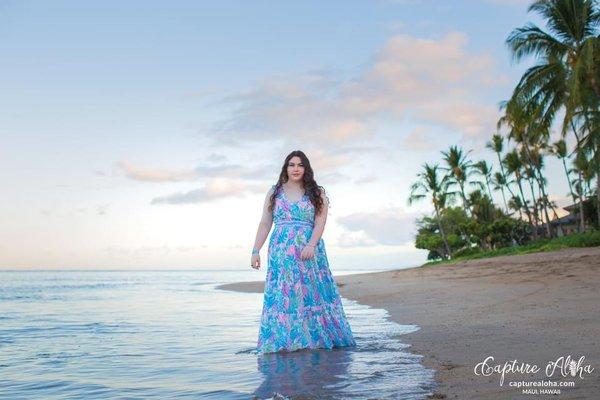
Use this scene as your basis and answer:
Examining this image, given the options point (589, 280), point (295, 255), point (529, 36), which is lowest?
point (589, 280)

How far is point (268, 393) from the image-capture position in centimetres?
385

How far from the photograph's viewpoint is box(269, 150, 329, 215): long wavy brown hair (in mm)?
5840

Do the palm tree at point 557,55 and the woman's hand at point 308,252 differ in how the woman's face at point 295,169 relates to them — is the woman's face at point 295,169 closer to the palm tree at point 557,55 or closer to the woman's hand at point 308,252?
the woman's hand at point 308,252

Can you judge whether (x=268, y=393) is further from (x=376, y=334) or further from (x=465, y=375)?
(x=376, y=334)

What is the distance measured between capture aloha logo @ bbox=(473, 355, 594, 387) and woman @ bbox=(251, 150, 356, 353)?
A: 73.6 inches

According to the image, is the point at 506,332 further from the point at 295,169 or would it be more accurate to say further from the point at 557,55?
the point at 557,55

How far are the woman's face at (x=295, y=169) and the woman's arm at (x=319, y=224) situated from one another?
0.31m

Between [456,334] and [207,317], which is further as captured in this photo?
[207,317]

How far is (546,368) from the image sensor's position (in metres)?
3.85

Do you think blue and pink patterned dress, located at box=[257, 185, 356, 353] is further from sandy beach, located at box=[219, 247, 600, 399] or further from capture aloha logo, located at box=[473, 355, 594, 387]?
capture aloha logo, located at box=[473, 355, 594, 387]

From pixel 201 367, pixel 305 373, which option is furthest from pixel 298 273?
pixel 305 373

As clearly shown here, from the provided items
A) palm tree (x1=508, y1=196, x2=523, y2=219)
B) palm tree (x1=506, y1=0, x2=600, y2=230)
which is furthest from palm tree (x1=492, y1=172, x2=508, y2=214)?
palm tree (x1=506, y1=0, x2=600, y2=230)

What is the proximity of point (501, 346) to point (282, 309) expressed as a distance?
2075 millimetres

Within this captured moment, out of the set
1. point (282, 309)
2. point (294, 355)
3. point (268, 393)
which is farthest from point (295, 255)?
point (268, 393)
